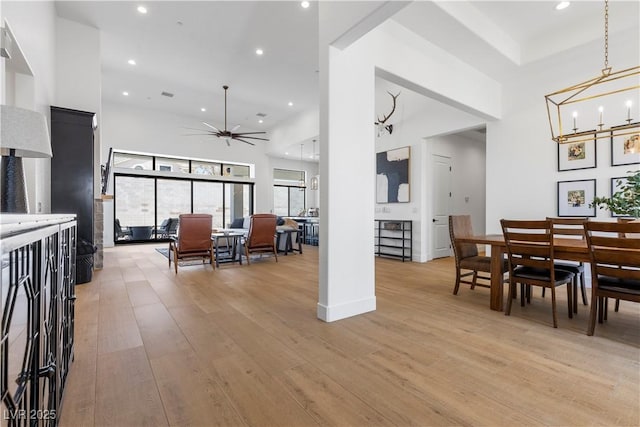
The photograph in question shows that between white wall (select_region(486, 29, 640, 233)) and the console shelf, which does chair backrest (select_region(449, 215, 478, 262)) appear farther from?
the console shelf

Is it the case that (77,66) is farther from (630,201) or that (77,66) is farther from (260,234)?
(630,201)

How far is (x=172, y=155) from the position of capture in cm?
891

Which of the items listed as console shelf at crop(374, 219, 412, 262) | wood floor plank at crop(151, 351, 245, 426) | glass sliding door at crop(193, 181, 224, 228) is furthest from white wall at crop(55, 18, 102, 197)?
console shelf at crop(374, 219, 412, 262)

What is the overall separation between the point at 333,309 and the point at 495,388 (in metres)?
1.37

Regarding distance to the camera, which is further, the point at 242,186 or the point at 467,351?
the point at 242,186

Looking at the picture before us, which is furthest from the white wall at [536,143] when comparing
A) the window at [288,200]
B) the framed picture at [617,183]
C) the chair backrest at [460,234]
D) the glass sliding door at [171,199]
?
the glass sliding door at [171,199]

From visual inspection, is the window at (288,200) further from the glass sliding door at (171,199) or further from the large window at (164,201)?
the glass sliding door at (171,199)

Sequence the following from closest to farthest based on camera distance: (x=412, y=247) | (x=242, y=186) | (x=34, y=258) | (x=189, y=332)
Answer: (x=34, y=258) → (x=189, y=332) → (x=412, y=247) → (x=242, y=186)

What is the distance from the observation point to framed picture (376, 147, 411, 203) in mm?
6233

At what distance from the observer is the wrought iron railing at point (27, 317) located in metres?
0.64

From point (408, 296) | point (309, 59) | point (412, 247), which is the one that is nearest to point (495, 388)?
point (408, 296)

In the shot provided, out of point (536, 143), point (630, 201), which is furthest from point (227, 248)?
point (630, 201)

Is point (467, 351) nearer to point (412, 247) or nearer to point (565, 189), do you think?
point (565, 189)

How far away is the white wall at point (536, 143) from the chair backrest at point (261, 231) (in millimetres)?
4035
